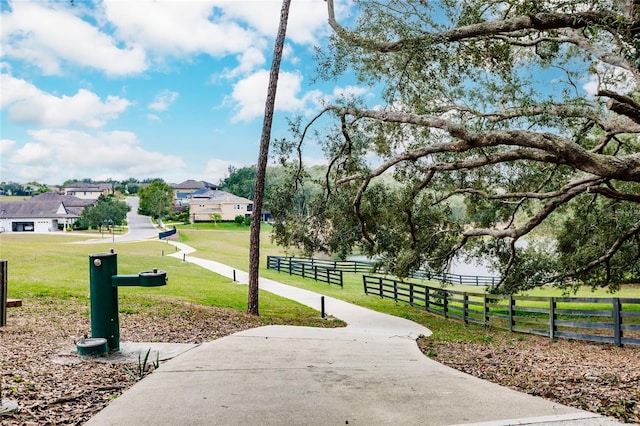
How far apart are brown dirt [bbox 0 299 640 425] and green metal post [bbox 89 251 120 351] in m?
0.66

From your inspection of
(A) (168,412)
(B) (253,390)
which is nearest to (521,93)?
(B) (253,390)

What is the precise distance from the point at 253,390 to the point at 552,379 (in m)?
3.92

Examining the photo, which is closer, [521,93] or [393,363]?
[393,363]

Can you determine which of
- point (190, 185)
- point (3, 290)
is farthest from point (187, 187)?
point (3, 290)

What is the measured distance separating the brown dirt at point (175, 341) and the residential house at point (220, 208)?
6292 cm

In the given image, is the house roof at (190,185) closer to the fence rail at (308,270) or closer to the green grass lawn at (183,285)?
the green grass lawn at (183,285)

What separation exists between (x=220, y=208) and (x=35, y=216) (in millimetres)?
23917

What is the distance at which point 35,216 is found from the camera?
6575 centimetres

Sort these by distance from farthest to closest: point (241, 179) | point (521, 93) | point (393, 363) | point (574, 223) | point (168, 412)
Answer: point (241, 179) → point (574, 223) → point (521, 93) → point (393, 363) → point (168, 412)

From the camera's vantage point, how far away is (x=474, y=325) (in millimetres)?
16500

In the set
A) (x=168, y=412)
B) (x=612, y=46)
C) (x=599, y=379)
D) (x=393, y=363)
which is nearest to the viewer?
(x=168, y=412)

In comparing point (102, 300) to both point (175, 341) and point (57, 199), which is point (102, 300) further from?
point (57, 199)

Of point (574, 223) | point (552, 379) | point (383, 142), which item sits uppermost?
point (383, 142)

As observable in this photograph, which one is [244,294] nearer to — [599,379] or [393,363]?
[393,363]
